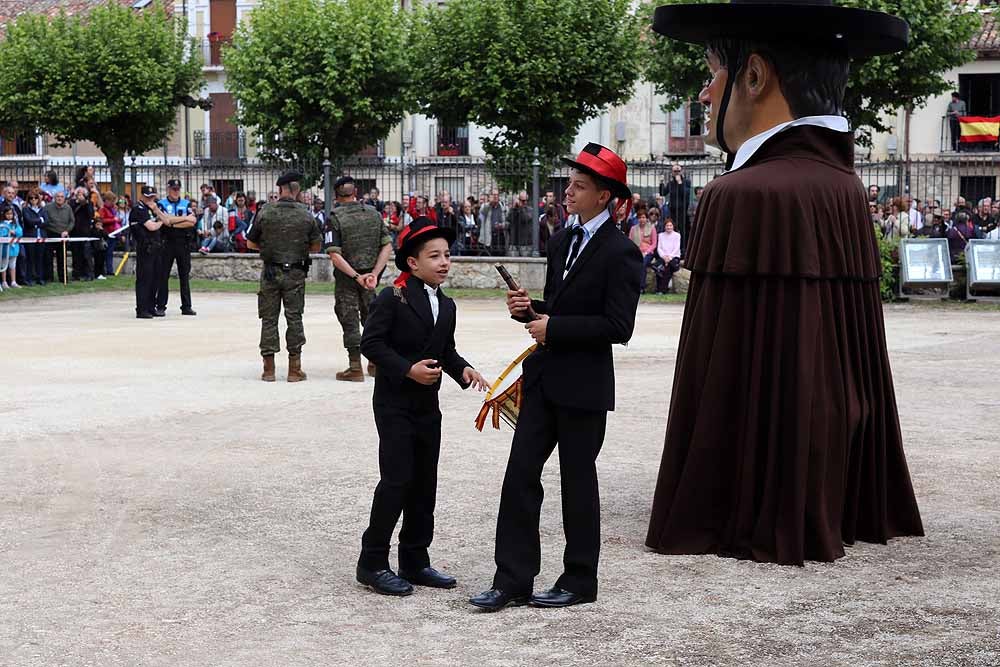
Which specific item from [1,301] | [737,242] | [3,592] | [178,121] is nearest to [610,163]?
[737,242]

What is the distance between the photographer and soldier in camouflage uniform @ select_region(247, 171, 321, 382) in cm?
1338

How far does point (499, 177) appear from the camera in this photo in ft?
90.9

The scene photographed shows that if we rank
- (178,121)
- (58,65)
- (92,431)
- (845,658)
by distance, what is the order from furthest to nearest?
(178,121), (58,65), (92,431), (845,658)

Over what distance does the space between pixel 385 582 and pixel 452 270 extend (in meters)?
20.2

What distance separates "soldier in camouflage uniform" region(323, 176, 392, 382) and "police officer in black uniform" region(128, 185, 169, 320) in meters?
7.40

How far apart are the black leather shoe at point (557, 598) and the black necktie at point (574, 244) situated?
1339mm

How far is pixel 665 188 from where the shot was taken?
88.6 feet

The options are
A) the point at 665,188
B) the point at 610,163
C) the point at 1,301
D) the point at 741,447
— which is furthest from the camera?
the point at 665,188

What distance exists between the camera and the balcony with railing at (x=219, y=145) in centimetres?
4755

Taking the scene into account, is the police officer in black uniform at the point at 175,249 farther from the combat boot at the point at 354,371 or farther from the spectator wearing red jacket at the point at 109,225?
the spectator wearing red jacket at the point at 109,225

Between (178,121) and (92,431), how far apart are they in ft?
140

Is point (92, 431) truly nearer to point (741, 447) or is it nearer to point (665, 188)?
point (741, 447)

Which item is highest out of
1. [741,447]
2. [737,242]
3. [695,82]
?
[695,82]

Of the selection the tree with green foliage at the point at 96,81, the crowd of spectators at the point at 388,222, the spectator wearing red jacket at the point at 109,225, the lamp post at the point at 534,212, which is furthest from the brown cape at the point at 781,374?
the tree with green foliage at the point at 96,81
